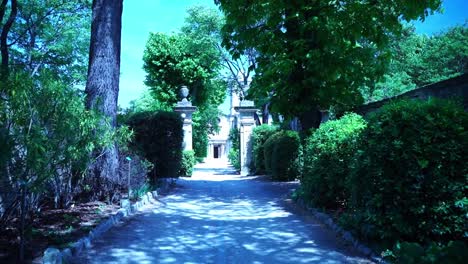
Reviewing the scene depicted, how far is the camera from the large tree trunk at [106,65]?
9266 millimetres

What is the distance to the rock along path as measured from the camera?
17.5ft

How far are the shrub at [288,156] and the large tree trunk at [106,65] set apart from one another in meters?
7.07

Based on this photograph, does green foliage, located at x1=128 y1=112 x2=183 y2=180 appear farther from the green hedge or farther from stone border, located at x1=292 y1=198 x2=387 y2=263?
stone border, located at x1=292 y1=198 x2=387 y2=263

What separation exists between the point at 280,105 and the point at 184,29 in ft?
82.6

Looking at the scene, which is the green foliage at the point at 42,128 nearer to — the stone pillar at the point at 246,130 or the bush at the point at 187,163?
the bush at the point at 187,163

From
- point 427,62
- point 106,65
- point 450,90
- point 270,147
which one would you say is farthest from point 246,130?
point 450,90

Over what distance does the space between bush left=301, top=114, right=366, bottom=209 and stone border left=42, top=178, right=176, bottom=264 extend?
146 inches

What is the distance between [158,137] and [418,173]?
1010cm

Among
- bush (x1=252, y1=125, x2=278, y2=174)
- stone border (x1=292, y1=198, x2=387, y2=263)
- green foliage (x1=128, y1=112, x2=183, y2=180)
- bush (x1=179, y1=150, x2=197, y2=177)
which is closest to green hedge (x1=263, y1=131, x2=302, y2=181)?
green foliage (x1=128, y1=112, x2=183, y2=180)

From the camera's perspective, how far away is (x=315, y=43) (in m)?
9.75

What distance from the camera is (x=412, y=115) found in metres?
5.01

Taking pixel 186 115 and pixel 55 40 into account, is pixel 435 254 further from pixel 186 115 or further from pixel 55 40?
pixel 55 40

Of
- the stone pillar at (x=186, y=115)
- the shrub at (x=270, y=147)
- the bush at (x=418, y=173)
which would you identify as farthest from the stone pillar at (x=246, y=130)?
the bush at (x=418, y=173)

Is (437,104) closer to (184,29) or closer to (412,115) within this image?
(412,115)
